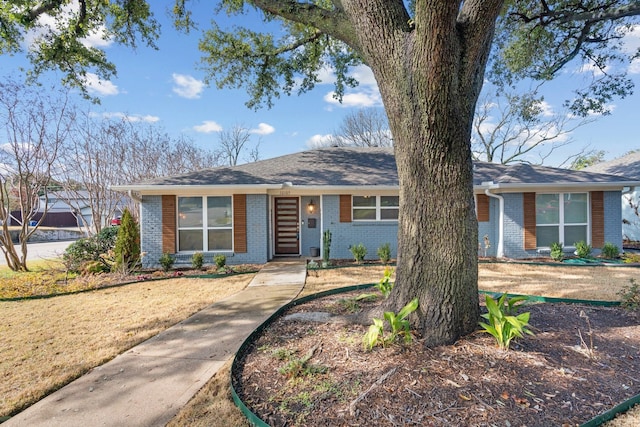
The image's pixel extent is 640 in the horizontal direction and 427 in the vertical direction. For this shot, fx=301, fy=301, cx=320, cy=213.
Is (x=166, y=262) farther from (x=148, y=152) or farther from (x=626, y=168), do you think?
(x=626, y=168)

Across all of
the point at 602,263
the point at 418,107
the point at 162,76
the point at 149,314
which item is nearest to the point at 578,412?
the point at 418,107

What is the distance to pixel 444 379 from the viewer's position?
8.21 feet

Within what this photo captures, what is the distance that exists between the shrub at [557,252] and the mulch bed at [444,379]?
21.5 feet

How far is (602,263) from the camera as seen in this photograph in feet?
27.7

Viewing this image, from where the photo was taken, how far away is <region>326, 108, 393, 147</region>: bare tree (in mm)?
26750

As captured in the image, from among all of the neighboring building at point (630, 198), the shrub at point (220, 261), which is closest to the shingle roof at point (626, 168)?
the neighboring building at point (630, 198)

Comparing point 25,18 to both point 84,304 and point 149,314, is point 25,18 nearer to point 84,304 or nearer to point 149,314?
point 84,304

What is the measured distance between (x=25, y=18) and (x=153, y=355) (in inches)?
329

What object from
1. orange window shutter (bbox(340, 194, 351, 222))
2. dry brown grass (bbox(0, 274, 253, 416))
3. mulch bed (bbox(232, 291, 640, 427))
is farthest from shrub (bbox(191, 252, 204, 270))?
mulch bed (bbox(232, 291, 640, 427))

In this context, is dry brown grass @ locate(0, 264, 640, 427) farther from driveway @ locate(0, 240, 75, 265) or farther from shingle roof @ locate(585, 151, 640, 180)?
shingle roof @ locate(585, 151, 640, 180)

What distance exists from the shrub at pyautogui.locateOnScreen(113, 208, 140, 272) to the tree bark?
811cm

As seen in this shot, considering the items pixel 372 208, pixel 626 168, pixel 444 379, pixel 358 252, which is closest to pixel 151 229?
pixel 358 252

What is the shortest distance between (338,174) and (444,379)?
27.3 ft

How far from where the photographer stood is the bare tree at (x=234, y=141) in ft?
88.0
